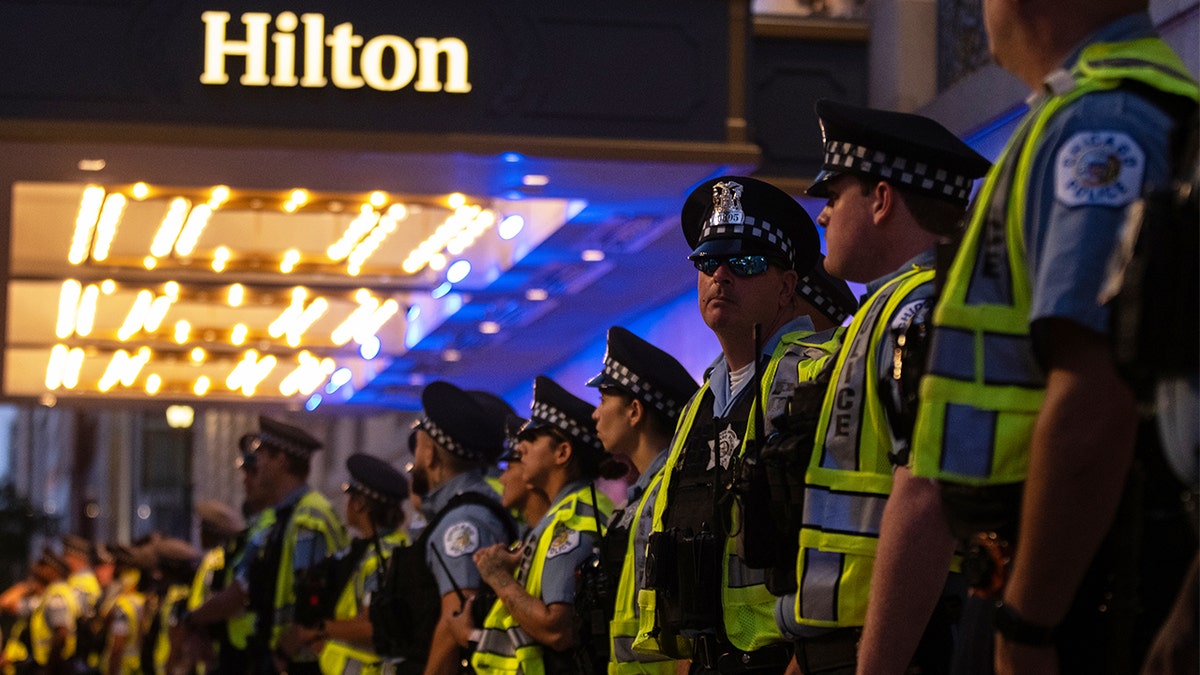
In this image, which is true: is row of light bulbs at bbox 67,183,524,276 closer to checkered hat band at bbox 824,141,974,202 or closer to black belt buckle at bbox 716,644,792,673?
black belt buckle at bbox 716,644,792,673

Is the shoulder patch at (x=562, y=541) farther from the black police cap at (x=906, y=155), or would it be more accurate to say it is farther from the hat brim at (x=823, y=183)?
the black police cap at (x=906, y=155)

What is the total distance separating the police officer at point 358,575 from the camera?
28.2 feet

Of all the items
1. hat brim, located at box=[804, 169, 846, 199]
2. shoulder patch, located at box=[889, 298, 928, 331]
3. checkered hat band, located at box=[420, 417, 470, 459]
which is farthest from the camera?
checkered hat band, located at box=[420, 417, 470, 459]

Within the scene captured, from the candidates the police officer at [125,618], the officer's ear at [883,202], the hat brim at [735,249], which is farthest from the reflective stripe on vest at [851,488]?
the police officer at [125,618]

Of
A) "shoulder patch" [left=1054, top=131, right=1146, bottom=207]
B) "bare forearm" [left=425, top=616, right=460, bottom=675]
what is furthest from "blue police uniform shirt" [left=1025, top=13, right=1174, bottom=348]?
"bare forearm" [left=425, top=616, right=460, bottom=675]

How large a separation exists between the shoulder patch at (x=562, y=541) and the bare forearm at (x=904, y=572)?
3024 millimetres

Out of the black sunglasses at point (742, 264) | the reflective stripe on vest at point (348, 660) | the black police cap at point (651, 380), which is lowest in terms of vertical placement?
the reflective stripe on vest at point (348, 660)

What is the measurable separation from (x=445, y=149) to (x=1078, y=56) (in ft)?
20.9

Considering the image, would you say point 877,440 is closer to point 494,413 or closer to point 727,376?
point 727,376

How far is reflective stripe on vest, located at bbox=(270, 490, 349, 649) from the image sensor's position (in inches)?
394

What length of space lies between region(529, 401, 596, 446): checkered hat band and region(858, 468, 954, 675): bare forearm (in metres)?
3.49

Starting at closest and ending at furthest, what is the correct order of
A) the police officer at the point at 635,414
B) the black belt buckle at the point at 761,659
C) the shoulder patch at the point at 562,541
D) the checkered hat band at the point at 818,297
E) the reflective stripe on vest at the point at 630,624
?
1. the black belt buckle at the point at 761,659
2. the checkered hat band at the point at 818,297
3. the reflective stripe on vest at the point at 630,624
4. the police officer at the point at 635,414
5. the shoulder patch at the point at 562,541

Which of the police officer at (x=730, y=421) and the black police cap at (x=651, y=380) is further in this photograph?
the black police cap at (x=651, y=380)

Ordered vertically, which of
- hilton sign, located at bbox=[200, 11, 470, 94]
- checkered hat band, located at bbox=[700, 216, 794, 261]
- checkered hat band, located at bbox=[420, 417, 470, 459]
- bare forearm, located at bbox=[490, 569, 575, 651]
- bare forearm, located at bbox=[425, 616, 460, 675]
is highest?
hilton sign, located at bbox=[200, 11, 470, 94]
